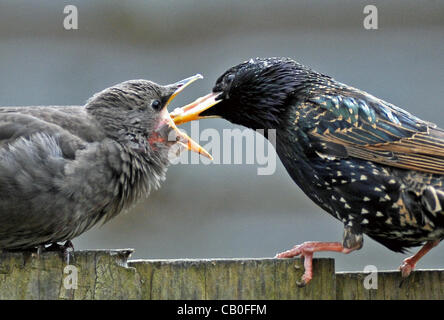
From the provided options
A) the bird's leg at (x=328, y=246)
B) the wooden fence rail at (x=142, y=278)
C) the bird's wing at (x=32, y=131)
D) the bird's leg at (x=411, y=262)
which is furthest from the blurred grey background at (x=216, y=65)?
the wooden fence rail at (x=142, y=278)

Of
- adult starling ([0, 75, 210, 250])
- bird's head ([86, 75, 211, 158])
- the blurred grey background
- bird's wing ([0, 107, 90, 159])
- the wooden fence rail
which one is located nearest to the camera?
the wooden fence rail

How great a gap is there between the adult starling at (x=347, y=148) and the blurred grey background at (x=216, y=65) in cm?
188

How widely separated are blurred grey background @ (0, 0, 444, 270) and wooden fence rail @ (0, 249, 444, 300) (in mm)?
2934

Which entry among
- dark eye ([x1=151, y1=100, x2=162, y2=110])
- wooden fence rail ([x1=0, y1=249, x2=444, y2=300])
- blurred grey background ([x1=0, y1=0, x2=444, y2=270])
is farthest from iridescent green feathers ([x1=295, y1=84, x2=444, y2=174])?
blurred grey background ([x1=0, y1=0, x2=444, y2=270])

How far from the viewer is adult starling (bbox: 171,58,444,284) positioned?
3.47m

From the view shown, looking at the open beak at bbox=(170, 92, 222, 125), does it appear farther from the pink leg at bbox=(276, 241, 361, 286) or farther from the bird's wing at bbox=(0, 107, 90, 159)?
the pink leg at bbox=(276, 241, 361, 286)

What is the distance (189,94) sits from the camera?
19.5 feet

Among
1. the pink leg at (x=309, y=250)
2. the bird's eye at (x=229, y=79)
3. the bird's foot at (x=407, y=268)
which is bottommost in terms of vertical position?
the bird's foot at (x=407, y=268)

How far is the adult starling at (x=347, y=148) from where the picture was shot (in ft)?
11.4

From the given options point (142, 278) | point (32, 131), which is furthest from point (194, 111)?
point (142, 278)

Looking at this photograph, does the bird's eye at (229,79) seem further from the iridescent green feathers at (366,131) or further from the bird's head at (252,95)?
the iridescent green feathers at (366,131)

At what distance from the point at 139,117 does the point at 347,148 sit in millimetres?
1078
